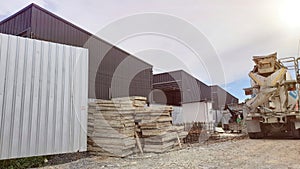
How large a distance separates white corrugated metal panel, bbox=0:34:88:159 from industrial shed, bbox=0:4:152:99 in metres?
4.96

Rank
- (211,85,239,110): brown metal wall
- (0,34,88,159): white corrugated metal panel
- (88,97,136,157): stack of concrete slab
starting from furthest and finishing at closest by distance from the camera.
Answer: (211,85,239,110): brown metal wall → (88,97,136,157): stack of concrete slab → (0,34,88,159): white corrugated metal panel

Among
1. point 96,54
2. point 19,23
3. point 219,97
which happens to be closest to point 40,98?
point 19,23

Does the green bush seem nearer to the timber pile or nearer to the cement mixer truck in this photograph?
the timber pile

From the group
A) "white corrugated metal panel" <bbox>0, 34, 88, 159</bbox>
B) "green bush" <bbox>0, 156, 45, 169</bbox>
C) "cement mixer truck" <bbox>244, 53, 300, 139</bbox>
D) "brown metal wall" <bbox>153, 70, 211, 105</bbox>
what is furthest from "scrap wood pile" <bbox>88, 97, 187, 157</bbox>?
"brown metal wall" <bbox>153, 70, 211, 105</bbox>

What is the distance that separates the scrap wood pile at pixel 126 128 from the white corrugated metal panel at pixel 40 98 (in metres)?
1.15

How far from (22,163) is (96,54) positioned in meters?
9.13

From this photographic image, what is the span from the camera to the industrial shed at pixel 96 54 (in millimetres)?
10469

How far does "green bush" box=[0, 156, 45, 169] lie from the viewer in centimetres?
537

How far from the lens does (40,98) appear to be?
5.64m

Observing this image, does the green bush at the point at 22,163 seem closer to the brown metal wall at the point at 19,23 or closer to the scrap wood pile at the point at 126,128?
the scrap wood pile at the point at 126,128

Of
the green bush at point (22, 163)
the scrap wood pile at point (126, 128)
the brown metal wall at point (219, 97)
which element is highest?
the brown metal wall at point (219, 97)

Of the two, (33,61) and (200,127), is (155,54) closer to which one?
(200,127)

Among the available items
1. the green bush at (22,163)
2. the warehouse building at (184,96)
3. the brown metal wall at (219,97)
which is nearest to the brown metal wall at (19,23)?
the green bush at (22,163)

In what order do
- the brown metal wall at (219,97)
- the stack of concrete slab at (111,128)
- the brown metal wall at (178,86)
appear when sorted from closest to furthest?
the stack of concrete slab at (111,128) < the brown metal wall at (178,86) < the brown metal wall at (219,97)
